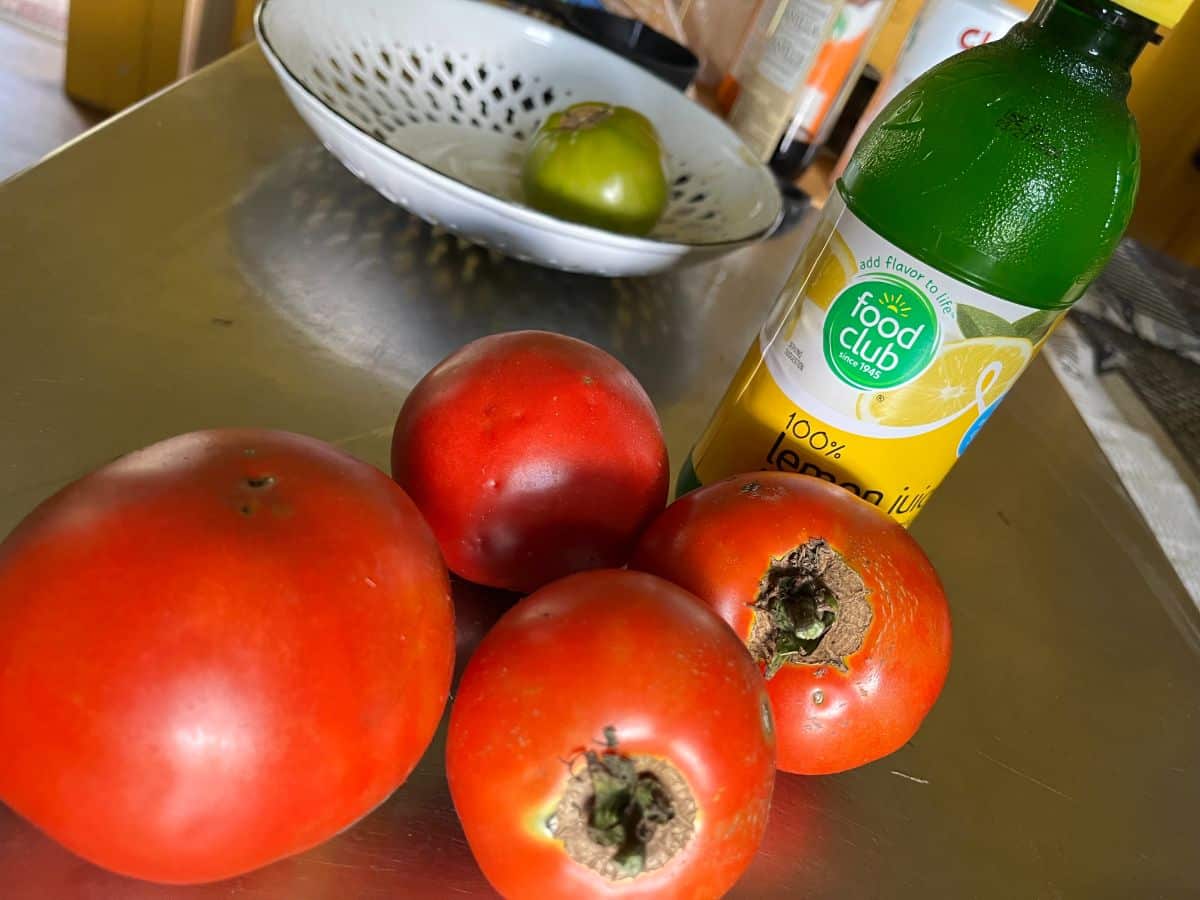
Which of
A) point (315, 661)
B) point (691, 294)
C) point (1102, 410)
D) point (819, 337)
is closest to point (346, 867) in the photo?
point (315, 661)

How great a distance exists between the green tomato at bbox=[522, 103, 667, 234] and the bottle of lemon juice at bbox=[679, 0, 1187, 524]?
25 centimetres

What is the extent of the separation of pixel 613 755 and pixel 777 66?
0.91 meters

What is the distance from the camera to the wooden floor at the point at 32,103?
1440 millimetres

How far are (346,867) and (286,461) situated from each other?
0.16 m

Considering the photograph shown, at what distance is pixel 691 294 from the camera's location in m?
0.78

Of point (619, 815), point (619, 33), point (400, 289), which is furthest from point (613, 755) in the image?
point (619, 33)

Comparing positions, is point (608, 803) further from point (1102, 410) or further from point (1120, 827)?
point (1102, 410)

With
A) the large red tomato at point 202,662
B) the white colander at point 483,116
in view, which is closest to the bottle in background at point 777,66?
the white colander at point 483,116

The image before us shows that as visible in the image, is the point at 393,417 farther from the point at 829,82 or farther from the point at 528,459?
the point at 829,82

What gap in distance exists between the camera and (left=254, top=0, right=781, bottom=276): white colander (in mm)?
594

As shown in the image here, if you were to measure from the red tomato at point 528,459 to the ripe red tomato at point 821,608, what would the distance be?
0.03 metres

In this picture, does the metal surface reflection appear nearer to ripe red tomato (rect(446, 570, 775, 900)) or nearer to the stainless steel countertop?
the stainless steel countertop

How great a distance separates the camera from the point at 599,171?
0.67 metres

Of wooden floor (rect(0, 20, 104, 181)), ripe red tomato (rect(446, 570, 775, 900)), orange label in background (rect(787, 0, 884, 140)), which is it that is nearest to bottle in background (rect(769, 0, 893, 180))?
orange label in background (rect(787, 0, 884, 140))
